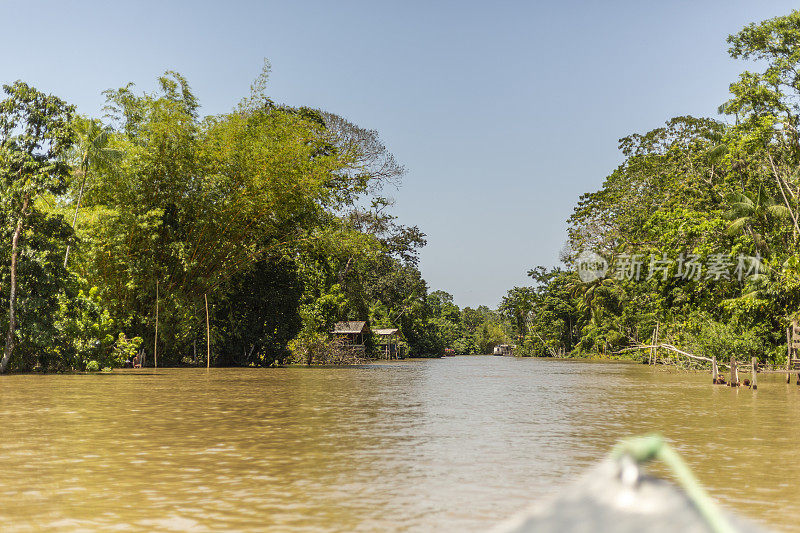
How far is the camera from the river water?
16.7 feet

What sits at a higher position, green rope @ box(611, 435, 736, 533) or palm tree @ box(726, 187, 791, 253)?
palm tree @ box(726, 187, 791, 253)

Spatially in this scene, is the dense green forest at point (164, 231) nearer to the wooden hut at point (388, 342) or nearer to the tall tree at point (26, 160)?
the tall tree at point (26, 160)

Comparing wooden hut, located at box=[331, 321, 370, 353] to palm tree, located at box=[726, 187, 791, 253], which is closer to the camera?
palm tree, located at box=[726, 187, 791, 253]

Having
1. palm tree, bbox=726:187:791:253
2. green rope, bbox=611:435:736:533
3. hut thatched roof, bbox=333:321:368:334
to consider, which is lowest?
hut thatched roof, bbox=333:321:368:334

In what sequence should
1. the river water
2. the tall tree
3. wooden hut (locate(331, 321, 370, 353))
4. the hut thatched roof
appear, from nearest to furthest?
the river water → the tall tree → wooden hut (locate(331, 321, 370, 353)) → the hut thatched roof

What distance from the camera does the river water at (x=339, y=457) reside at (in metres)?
5.09

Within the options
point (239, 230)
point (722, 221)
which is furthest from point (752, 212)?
point (239, 230)

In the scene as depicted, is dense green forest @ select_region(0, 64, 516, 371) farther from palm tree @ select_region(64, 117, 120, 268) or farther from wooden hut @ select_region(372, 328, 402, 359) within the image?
wooden hut @ select_region(372, 328, 402, 359)

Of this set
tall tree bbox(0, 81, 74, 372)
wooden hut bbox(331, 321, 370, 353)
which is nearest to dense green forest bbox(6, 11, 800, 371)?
tall tree bbox(0, 81, 74, 372)

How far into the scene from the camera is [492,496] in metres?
5.64

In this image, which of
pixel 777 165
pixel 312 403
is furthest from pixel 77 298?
pixel 777 165

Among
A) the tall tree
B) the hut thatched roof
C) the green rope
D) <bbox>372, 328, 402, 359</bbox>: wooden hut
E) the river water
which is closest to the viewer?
Answer: the green rope

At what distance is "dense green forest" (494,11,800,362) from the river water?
1281cm

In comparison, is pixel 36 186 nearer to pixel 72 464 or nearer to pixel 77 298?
pixel 77 298
